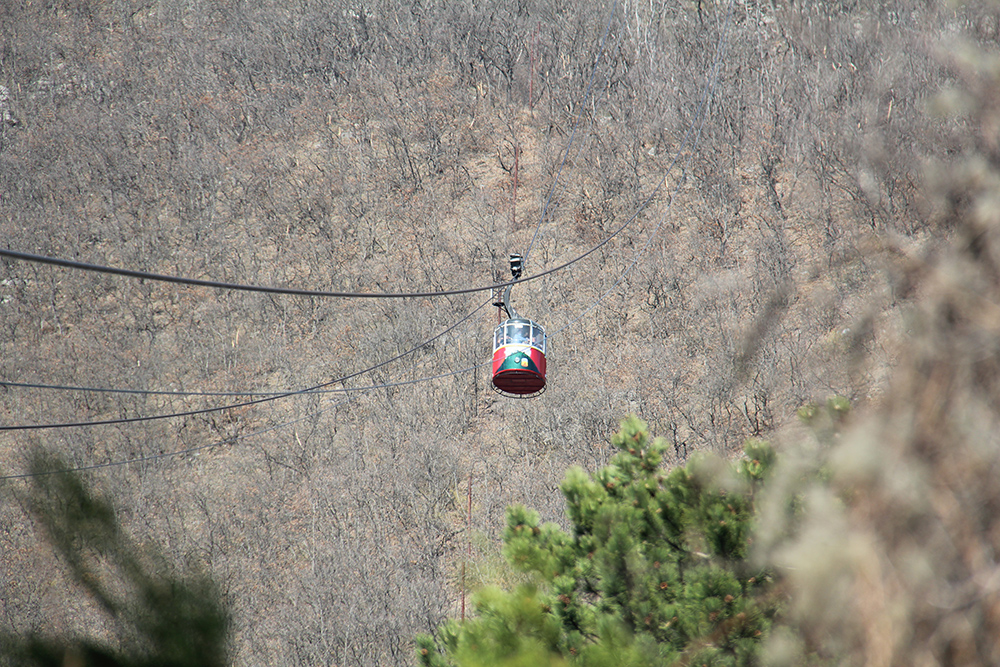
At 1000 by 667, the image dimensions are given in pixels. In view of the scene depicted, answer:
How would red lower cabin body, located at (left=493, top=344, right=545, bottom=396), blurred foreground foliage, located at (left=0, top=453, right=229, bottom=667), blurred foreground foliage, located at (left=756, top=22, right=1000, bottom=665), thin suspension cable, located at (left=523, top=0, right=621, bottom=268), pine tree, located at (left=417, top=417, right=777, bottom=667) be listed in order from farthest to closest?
1. thin suspension cable, located at (left=523, top=0, right=621, bottom=268)
2. red lower cabin body, located at (left=493, top=344, right=545, bottom=396)
3. pine tree, located at (left=417, top=417, right=777, bottom=667)
4. blurred foreground foliage, located at (left=0, top=453, right=229, bottom=667)
5. blurred foreground foliage, located at (left=756, top=22, right=1000, bottom=665)

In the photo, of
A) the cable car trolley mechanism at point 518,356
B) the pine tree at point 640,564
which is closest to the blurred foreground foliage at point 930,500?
the pine tree at point 640,564

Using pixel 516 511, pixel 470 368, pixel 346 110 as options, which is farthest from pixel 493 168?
pixel 516 511

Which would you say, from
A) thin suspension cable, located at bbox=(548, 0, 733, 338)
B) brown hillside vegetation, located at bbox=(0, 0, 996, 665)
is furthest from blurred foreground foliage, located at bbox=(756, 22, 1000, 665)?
thin suspension cable, located at bbox=(548, 0, 733, 338)

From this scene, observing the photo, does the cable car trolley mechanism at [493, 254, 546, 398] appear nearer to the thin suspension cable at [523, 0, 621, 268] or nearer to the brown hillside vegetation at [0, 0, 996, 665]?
the brown hillside vegetation at [0, 0, 996, 665]

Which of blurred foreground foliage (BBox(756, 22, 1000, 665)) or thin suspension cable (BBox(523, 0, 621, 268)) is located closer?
blurred foreground foliage (BBox(756, 22, 1000, 665))

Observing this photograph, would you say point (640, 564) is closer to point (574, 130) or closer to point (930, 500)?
point (930, 500)

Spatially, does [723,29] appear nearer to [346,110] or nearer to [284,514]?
[346,110]
